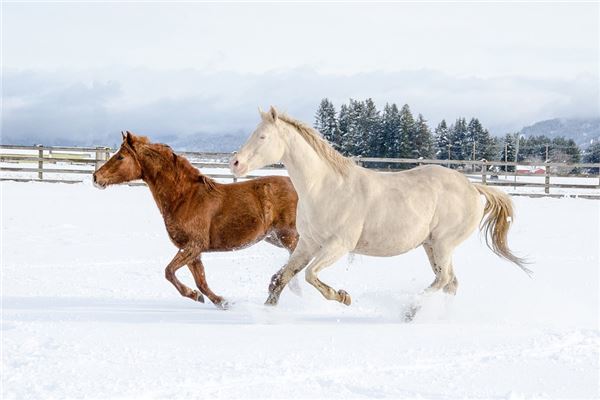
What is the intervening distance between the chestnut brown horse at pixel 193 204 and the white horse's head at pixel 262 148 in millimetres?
1115

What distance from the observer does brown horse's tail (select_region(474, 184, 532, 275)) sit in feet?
21.5

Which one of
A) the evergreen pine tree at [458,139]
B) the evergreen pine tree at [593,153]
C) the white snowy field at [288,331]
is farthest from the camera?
the evergreen pine tree at [593,153]

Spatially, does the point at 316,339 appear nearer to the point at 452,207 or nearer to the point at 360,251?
the point at 360,251

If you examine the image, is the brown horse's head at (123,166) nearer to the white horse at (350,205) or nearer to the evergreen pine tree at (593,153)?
the white horse at (350,205)

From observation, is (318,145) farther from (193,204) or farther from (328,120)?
(328,120)

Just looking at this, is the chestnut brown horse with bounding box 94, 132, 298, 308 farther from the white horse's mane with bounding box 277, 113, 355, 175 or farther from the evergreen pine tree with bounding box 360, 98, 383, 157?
the evergreen pine tree with bounding box 360, 98, 383, 157

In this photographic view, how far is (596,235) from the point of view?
13258 mm

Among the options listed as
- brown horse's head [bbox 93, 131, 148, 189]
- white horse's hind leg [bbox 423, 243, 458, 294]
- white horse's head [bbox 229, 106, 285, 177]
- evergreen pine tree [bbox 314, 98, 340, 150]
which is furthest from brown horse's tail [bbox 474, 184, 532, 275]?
evergreen pine tree [bbox 314, 98, 340, 150]

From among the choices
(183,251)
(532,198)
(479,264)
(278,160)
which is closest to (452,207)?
(278,160)

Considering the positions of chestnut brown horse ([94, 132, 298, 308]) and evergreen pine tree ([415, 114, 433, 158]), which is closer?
chestnut brown horse ([94, 132, 298, 308])

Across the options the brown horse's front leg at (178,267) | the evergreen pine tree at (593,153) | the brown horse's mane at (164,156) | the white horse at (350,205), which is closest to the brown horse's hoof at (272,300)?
the white horse at (350,205)

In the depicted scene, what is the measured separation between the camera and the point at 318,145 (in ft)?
19.0

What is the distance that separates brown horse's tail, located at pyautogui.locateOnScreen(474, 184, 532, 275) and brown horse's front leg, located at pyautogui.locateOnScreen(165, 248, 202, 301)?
2.69 m

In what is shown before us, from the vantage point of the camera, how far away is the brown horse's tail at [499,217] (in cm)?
654
